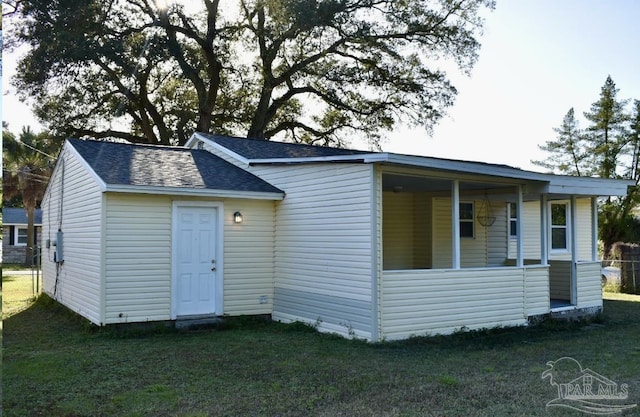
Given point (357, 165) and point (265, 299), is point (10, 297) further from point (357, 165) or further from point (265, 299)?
point (357, 165)

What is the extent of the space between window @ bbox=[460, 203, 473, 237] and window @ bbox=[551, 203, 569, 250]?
359 centimetres

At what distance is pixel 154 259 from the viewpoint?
967 cm

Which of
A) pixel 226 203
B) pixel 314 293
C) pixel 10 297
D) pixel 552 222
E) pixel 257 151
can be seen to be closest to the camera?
pixel 314 293

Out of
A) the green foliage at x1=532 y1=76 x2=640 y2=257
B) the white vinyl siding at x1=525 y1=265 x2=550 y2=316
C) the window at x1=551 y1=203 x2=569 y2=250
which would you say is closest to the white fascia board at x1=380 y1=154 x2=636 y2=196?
the white vinyl siding at x1=525 y1=265 x2=550 y2=316

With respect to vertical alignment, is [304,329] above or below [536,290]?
below

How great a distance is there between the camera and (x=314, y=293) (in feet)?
31.9

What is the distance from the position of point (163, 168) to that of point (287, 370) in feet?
17.3

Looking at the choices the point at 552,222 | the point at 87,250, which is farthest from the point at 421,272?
the point at 552,222

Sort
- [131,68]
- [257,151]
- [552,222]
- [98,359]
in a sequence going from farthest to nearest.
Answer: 1. [131,68]
2. [552,222]
3. [257,151]
4. [98,359]

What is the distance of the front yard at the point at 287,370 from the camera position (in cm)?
538

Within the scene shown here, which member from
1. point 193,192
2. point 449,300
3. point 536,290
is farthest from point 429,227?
point 193,192

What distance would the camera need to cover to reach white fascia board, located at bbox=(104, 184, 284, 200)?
9195 mm

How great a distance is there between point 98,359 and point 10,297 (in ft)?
30.1

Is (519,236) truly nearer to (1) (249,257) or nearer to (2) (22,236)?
(1) (249,257)
